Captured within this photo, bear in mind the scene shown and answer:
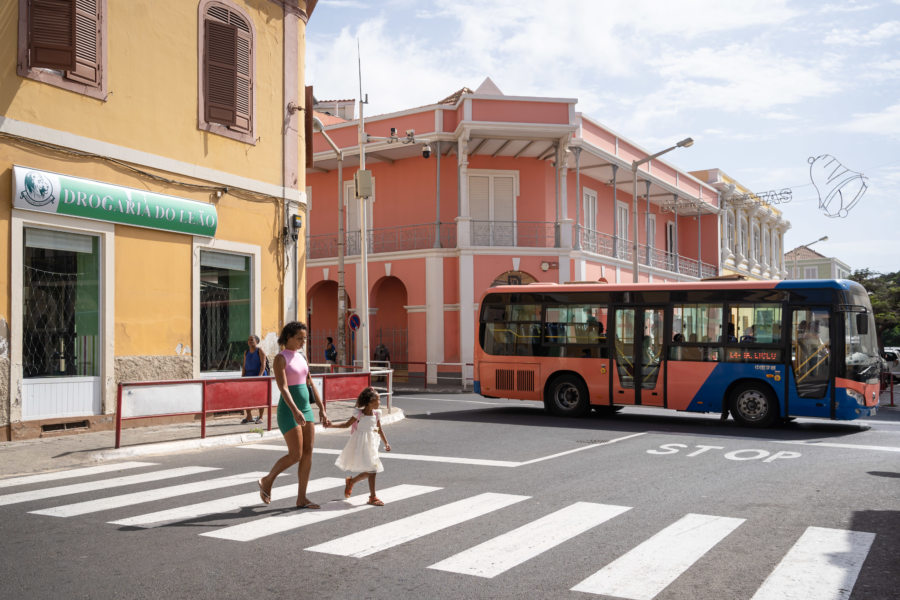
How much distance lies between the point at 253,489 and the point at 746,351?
1032 cm

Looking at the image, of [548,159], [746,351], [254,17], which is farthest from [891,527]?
[548,159]

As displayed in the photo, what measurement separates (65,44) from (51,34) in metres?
0.23

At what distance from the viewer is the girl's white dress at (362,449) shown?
303 inches

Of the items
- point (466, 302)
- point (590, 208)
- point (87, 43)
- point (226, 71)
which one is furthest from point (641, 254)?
point (87, 43)

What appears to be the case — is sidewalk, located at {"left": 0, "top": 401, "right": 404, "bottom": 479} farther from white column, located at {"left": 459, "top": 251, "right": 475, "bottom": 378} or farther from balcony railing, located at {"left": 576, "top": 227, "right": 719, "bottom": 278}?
balcony railing, located at {"left": 576, "top": 227, "right": 719, "bottom": 278}

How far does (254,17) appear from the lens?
16547 mm

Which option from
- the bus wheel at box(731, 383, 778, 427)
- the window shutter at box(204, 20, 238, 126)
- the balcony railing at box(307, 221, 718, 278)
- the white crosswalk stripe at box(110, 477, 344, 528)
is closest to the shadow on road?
the bus wheel at box(731, 383, 778, 427)

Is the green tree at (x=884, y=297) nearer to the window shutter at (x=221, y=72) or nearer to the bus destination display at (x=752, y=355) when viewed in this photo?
the bus destination display at (x=752, y=355)

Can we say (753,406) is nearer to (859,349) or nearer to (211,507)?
(859,349)

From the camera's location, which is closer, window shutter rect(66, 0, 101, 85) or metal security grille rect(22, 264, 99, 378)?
metal security grille rect(22, 264, 99, 378)

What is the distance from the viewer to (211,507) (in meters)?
7.45

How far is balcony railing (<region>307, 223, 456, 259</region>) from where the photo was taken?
30625mm

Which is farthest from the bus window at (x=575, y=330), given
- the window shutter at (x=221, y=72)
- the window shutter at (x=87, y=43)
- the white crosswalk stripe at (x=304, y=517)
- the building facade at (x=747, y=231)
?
the building facade at (x=747, y=231)

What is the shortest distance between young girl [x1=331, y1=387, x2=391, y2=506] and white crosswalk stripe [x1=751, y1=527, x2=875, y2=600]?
361 cm
